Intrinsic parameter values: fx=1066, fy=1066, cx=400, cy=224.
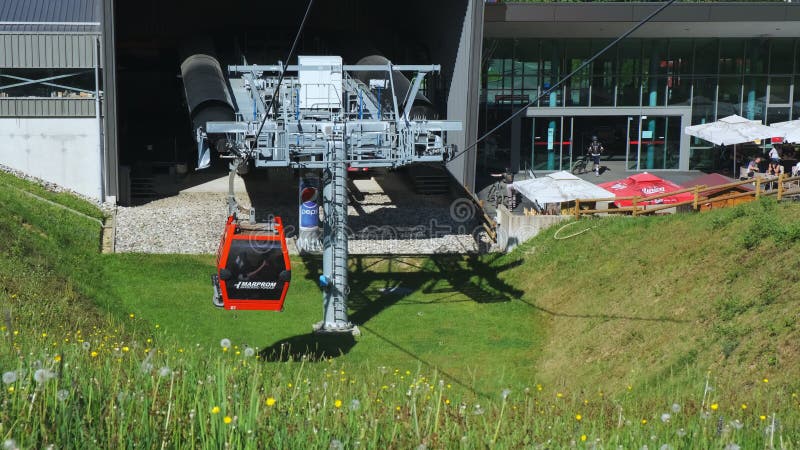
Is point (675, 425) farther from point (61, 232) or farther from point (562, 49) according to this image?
point (562, 49)

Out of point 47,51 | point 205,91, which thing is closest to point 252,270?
point 205,91

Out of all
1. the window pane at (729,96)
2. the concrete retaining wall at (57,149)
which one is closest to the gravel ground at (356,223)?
the concrete retaining wall at (57,149)

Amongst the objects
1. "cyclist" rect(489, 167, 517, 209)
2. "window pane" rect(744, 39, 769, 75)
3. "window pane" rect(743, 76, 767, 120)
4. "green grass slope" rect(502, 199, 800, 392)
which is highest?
"window pane" rect(744, 39, 769, 75)

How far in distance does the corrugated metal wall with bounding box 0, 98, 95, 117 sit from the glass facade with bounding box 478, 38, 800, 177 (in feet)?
50.4

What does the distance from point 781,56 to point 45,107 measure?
28.8m

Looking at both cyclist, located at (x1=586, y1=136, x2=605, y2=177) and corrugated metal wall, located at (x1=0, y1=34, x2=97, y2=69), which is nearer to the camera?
corrugated metal wall, located at (x1=0, y1=34, x2=97, y2=69)

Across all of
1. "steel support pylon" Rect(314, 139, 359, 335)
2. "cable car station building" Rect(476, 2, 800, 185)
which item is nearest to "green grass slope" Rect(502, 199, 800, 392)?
"steel support pylon" Rect(314, 139, 359, 335)

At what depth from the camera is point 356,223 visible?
3347 centimetres

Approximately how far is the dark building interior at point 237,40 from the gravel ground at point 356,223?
4718 millimetres

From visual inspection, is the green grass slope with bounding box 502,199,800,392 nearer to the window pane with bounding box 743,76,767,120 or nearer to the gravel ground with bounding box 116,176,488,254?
the gravel ground with bounding box 116,176,488,254

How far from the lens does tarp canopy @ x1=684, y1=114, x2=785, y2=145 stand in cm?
3647

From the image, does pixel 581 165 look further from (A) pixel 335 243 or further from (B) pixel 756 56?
(A) pixel 335 243

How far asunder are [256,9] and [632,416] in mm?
34635

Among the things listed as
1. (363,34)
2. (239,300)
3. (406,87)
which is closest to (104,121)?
(406,87)
